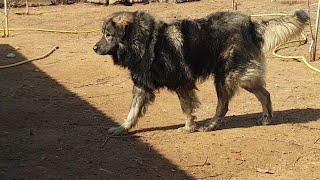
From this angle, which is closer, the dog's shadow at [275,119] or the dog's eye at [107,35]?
the dog's eye at [107,35]

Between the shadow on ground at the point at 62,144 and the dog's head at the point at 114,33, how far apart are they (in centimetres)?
101

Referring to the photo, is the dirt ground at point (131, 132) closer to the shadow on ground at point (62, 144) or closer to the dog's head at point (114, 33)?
the shadow on ground at point (62, 144)

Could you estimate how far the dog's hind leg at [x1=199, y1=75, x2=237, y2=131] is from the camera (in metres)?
6.66

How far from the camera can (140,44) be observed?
21.4ft

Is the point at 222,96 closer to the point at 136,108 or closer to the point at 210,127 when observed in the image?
the point at 210,127

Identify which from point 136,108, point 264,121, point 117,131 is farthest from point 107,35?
point 264,121

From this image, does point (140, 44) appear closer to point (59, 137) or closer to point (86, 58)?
point (59, 137)

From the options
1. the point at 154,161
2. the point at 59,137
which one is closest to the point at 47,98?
the point at 59,137

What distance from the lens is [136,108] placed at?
22.1 ft

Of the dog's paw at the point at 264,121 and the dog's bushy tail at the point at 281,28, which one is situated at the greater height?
the dog's bushy tail at the point at 281,28

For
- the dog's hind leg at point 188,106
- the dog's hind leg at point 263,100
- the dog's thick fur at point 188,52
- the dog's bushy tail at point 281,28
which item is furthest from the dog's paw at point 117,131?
the dog's bushy tail at point 281,28

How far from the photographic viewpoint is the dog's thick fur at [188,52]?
653 cm

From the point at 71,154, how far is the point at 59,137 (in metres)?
0.60

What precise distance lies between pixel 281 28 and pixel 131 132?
87.5 inches
